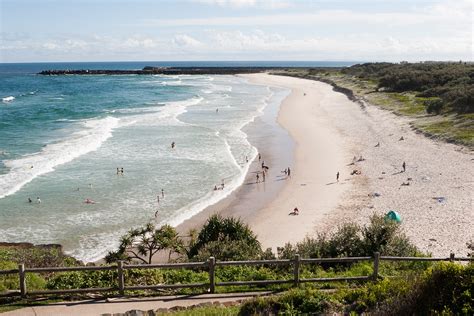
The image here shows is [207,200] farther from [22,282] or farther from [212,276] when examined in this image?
[22,282]

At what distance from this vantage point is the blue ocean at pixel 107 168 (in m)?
23.2

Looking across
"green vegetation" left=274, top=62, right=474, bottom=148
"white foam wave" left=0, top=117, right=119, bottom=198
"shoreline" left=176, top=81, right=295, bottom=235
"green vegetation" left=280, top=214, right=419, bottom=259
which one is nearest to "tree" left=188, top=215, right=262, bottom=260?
"green vegetation" left=280, top=214, right=419, bottom=259

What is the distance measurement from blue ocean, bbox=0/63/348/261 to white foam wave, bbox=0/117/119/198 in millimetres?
72

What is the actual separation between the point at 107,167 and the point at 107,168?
30 centimetres

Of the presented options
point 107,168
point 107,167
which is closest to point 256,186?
point 107,168

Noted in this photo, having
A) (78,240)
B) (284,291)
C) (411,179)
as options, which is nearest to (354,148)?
(411,179)

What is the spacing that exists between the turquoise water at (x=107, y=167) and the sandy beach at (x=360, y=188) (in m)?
2.50

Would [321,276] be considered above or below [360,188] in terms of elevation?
above

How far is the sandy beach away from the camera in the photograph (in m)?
21.6

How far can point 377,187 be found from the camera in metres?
27.9

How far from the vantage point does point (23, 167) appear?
109 feet

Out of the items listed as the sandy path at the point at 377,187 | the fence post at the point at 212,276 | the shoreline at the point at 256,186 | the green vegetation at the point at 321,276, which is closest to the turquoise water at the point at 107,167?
the shoreline at the point at 256,186

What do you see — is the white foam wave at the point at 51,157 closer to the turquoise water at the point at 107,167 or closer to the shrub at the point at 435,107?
the turquoise water at the point at 107,167

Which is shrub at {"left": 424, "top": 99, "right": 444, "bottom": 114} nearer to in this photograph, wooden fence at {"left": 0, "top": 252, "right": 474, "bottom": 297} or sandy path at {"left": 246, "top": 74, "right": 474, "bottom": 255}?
sandy path at {"left": 246, "top": 74, "right": 474, "bottom": 255}
